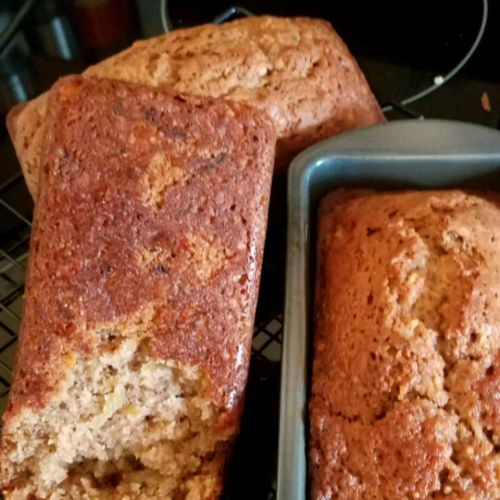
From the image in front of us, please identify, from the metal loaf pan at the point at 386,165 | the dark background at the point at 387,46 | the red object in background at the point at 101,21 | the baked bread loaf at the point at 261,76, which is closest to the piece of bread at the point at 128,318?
the metal loaf pan at the point at 386,165

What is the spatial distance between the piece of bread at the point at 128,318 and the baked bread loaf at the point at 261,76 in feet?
0.72

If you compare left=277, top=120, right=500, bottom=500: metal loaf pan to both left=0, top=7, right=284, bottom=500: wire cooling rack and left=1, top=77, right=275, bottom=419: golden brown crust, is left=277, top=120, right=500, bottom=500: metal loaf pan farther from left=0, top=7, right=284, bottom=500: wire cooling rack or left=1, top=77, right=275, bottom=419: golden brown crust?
left=0, top=7, right=284, bottom=500: wire cooling rack

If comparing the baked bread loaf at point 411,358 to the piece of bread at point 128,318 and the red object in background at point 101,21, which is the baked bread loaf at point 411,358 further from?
the red object in background at point 101,21

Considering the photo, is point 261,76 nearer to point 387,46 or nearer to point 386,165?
point 386,165

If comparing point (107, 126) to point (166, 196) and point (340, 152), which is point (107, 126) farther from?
point (340, 152)

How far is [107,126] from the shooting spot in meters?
1.15

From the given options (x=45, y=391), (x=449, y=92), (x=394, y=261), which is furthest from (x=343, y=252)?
(x=449, y=92)

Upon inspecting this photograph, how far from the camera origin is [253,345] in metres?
1.46

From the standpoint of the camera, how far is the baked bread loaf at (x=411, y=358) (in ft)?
3.34

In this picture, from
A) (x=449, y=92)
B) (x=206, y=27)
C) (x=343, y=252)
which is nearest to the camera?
(x=343, y=252)

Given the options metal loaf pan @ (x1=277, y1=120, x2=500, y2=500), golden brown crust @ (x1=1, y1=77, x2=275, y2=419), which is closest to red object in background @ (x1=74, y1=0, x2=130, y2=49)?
golden brown crust @ (x1=1, y1=77, x2=275, y2=419)

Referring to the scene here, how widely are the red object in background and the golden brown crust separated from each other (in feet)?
2.63

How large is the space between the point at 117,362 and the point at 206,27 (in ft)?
2.30

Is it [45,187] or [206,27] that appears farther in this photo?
[206,27]
